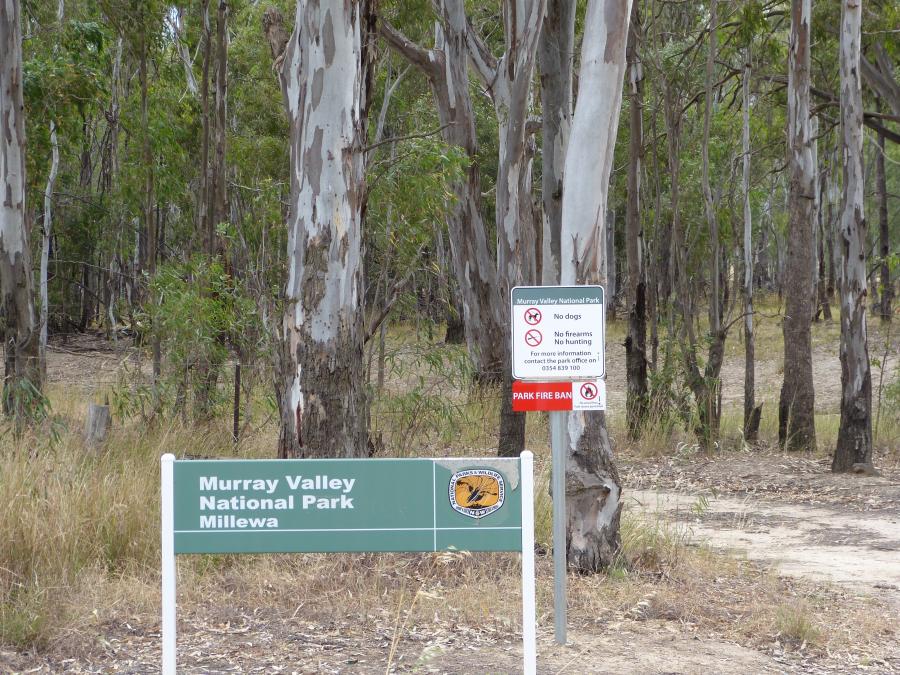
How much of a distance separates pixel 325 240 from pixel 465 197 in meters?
9.76

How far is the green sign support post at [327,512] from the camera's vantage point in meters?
3.69

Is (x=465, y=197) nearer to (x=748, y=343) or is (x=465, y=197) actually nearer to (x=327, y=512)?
(x=748, y=343)

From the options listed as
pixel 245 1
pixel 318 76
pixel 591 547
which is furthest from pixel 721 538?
pixel 245 1

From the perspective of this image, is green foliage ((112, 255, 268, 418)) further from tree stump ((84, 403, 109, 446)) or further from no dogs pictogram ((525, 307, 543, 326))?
no dogs pictogram ((525, 307, 543, 326))

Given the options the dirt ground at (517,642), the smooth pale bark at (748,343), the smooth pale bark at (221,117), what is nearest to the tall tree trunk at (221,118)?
the smooth pale bark at (221,117)

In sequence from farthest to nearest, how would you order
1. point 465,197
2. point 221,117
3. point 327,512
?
point 465,197 → point 221,117 → point 327,512

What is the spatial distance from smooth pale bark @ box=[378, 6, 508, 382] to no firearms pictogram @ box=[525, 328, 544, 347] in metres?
10.3

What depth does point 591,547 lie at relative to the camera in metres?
6.49

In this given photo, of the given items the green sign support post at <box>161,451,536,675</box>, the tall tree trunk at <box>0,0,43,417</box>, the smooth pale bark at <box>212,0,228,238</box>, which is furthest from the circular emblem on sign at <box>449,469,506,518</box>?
the smooth pale bark at <box>212,0,228,238</box>

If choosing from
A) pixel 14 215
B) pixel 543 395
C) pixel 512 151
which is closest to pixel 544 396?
pixel 543 395

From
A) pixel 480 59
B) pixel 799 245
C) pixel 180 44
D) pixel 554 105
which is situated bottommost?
pixel 799 245

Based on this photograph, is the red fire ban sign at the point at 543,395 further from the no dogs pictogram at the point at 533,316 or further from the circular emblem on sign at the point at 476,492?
the circular emblem on sign at the point at 476,492

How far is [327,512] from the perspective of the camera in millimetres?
3711

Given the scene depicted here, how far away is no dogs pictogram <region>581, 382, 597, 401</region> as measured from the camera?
4.96 m
